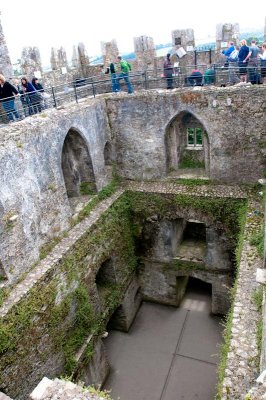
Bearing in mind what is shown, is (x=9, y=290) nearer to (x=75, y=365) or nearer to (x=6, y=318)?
(x=6, y=318)

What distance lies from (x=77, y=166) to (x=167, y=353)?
7875 mm

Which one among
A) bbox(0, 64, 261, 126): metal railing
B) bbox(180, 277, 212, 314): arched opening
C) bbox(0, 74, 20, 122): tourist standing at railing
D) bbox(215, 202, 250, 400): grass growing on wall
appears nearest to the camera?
bbox(215, 202, 250, 400): grass growing on wall

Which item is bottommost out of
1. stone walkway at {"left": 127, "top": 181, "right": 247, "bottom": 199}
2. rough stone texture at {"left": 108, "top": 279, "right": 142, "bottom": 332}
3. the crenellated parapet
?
rough stone texture at {"left": 108, "top": 279, "right": 142, "bottom": 332}

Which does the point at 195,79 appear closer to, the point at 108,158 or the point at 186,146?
the point at 186,146

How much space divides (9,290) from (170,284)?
7.55 metres

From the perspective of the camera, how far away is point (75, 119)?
11.5 metres

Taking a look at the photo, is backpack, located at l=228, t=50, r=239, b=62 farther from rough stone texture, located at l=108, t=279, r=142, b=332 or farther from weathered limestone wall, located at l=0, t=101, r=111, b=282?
rough stone texture, located at l=108, t=279, r=142, b=332

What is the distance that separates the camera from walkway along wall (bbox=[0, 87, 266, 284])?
9.30 m

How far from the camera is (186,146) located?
577 inches

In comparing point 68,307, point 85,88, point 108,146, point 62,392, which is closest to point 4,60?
point 85,88

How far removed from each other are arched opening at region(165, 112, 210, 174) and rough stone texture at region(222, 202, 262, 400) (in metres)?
4.96

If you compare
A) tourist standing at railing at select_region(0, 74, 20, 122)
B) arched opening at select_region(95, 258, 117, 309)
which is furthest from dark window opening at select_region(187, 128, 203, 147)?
tourist standing at railing at select_region(0, 74, 20, 122)

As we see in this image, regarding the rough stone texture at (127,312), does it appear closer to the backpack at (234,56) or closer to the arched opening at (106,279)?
the arched opening at (106,279)

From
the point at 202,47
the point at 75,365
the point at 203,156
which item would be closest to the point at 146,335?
the point at 75,365
